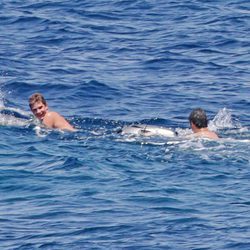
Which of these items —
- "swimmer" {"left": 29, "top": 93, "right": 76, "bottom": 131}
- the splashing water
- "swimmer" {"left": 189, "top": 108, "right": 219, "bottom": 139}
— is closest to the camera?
"swimmer" {"left": 189, "top": 108, "right": 219, "bottom": 139}

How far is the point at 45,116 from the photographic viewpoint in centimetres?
2086

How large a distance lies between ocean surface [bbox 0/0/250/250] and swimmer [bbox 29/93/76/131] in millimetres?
268

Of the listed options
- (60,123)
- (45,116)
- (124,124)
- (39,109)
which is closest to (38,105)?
(39,109)

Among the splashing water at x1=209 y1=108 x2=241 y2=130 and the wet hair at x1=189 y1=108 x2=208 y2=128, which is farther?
the splashing water at x1=209 y1=108 x2=241 y2=130

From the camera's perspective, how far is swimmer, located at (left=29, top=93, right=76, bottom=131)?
Answer: 20.5 m

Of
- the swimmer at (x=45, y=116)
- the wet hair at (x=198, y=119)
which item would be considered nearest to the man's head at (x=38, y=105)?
the swimmer at (x=45, y=116)

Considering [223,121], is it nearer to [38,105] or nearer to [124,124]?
[124,124]

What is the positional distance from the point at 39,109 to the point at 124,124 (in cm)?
199

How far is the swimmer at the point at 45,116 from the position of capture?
20.5 meters

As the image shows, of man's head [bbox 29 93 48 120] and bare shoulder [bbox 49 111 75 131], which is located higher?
man's head [bbox 29 93 48 120]

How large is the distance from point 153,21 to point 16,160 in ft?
50.0

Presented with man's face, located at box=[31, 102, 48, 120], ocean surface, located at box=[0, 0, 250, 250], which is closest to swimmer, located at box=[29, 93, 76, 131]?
man's face, located at box=[31, 102, 48, 120]

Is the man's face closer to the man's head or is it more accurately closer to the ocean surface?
the man's head

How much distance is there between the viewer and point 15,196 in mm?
15336
